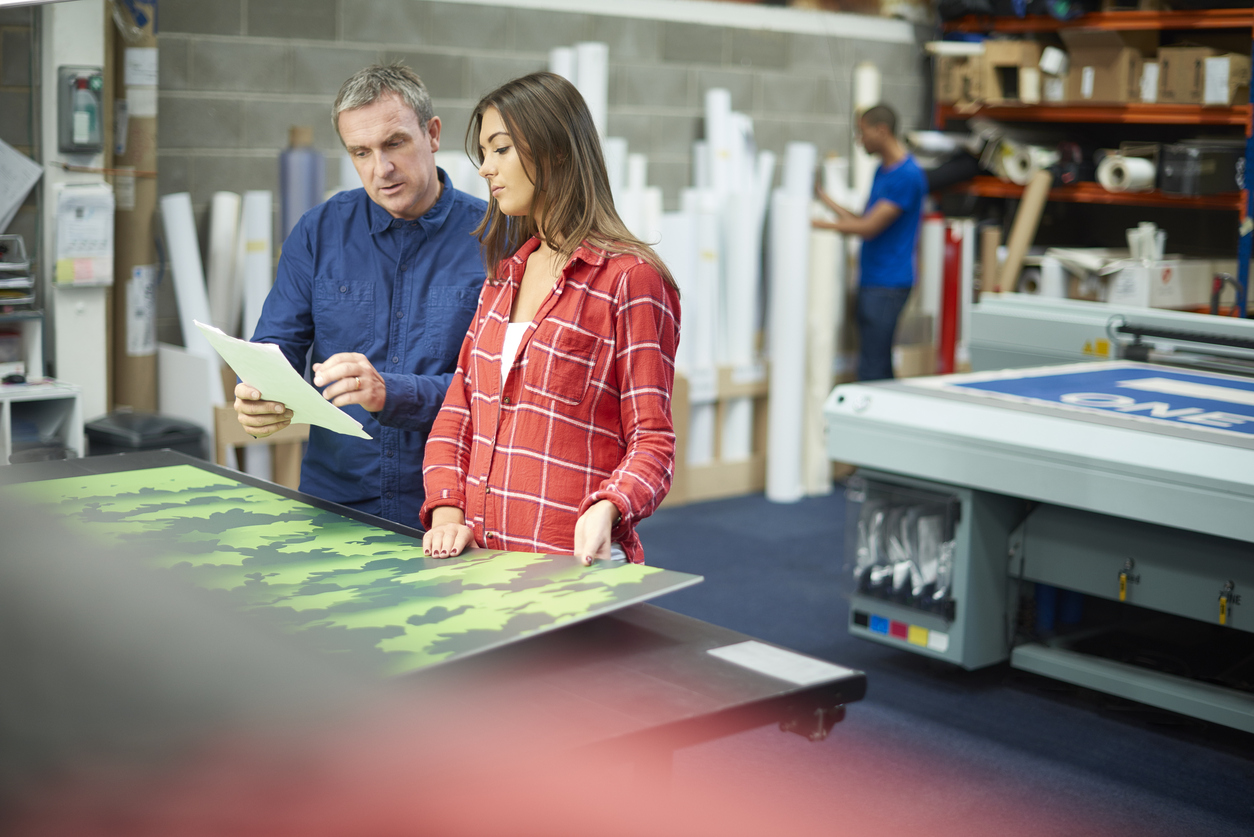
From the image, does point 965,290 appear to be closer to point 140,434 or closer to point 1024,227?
point 1024,227

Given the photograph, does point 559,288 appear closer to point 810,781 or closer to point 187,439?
point 810,781

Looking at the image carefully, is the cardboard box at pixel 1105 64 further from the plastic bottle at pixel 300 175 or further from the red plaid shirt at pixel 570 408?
the red plaid shirt at pixel 570 408

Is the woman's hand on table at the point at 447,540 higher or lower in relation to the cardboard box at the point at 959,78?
lower

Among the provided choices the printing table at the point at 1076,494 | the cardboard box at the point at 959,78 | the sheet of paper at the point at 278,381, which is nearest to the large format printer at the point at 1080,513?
the printing table at the point at 1076,494

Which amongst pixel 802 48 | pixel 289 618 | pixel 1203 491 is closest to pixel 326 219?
pixel 289 618

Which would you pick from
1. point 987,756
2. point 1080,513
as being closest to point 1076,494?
point 1080,513

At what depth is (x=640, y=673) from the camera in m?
1.30

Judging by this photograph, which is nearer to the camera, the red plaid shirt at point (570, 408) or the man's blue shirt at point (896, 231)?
the red plaid shirt at point (570, 408)

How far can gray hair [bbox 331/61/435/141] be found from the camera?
77.2 inches

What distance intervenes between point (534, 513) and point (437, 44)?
3.75 m

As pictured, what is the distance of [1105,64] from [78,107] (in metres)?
4.56

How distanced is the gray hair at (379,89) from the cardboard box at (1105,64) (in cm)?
483

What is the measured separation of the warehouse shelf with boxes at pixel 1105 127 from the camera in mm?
5559

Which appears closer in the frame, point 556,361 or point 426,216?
point 556,361
